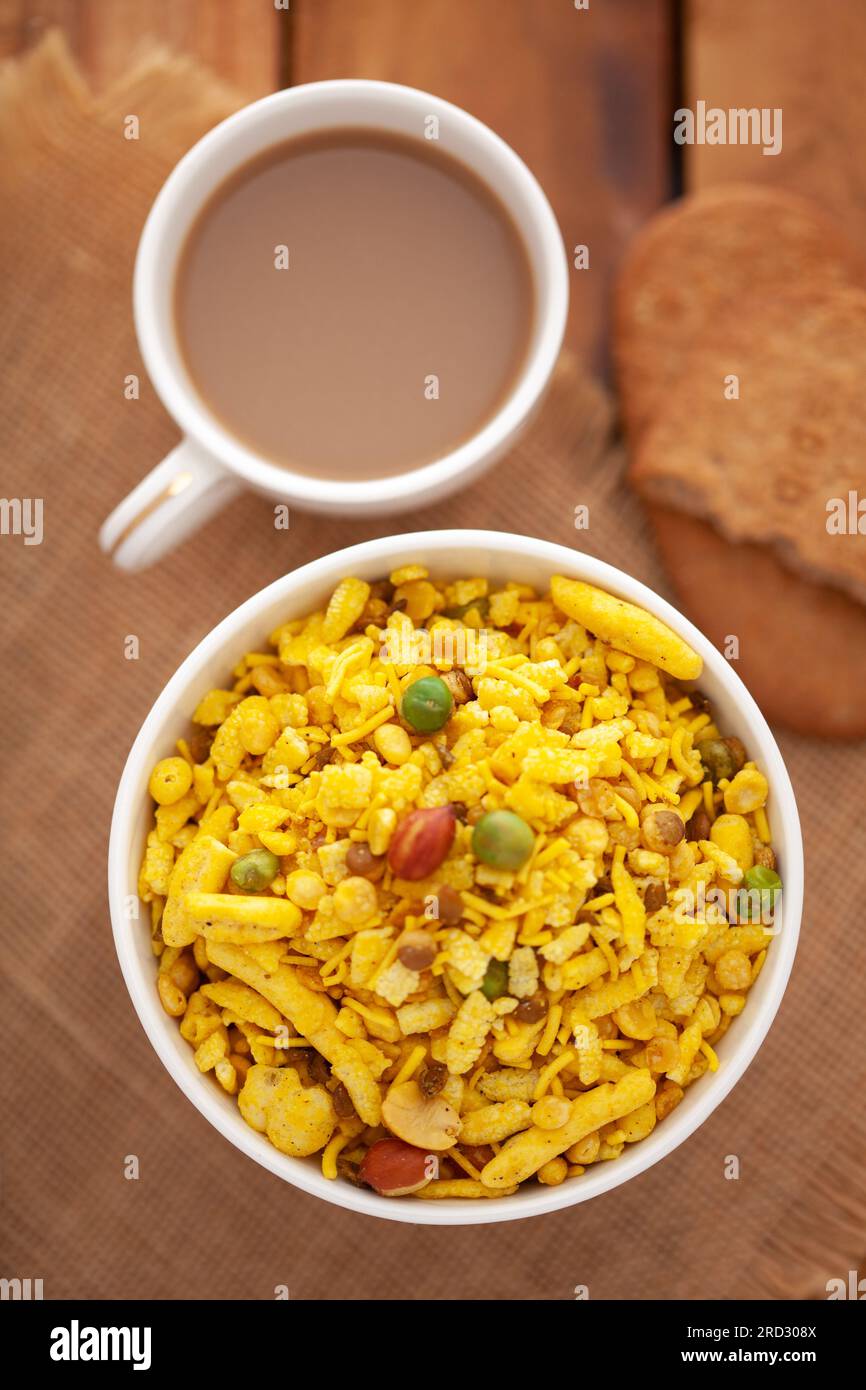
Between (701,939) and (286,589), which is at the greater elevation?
(286,589)

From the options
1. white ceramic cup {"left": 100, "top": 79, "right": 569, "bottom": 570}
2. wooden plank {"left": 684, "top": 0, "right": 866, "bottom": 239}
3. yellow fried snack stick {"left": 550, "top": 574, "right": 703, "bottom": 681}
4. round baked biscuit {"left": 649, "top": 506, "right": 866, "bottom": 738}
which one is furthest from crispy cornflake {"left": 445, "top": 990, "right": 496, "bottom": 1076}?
wooden plank {"left": 684, "top": 0, "right": 866, "bottom": 239}

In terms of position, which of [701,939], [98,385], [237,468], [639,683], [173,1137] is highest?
[98,385]

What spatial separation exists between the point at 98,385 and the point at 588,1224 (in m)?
1.10

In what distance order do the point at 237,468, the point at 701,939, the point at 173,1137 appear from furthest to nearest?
the point at 173,1137 → the point at 237,468 → the point at 701,939

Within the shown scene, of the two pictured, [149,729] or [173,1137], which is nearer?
[149,729]

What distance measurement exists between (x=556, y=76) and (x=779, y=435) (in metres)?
0.50

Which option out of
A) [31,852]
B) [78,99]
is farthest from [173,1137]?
[78,99]

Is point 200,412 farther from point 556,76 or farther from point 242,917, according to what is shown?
point 556,76

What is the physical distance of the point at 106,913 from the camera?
1387 millimetres

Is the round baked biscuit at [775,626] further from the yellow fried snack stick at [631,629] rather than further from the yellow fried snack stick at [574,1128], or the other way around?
the yellow fried snack stick at [574,1128]

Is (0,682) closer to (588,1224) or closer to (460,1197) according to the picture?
(460,1197)

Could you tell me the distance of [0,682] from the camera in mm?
1408

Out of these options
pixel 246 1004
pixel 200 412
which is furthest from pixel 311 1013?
pixel 200 412

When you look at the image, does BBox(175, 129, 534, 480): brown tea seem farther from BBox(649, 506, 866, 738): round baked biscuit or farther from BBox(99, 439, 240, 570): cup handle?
BBox(649, 506, 866, 738): round baked biscuit
